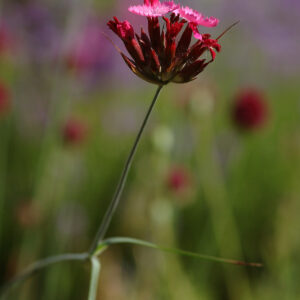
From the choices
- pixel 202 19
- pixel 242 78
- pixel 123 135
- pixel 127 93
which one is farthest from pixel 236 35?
pixel 202 19

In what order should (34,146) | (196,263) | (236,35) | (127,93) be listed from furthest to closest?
1. (236,35)
2. (127,93)
3. (34,146)
4. (196,263)

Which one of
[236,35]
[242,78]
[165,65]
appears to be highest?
[236,35]

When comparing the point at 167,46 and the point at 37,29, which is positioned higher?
the point at 37,29

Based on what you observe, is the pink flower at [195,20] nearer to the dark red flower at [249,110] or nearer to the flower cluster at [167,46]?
the flower cluster at [167,46]

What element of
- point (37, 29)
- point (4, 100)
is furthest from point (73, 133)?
point (37, 29)

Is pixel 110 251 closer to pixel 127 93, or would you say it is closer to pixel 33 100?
pixel 33 100

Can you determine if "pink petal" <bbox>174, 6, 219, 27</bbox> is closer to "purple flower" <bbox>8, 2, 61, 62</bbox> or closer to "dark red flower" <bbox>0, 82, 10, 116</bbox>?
"dark red flower" <bbox>0, 82, 10, 116</bbox>

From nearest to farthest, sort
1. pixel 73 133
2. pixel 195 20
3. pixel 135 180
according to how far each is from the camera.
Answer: pixel 195 20
pixel 73 133
pixel 135 180

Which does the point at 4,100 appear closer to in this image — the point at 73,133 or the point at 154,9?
the point at 73,133
